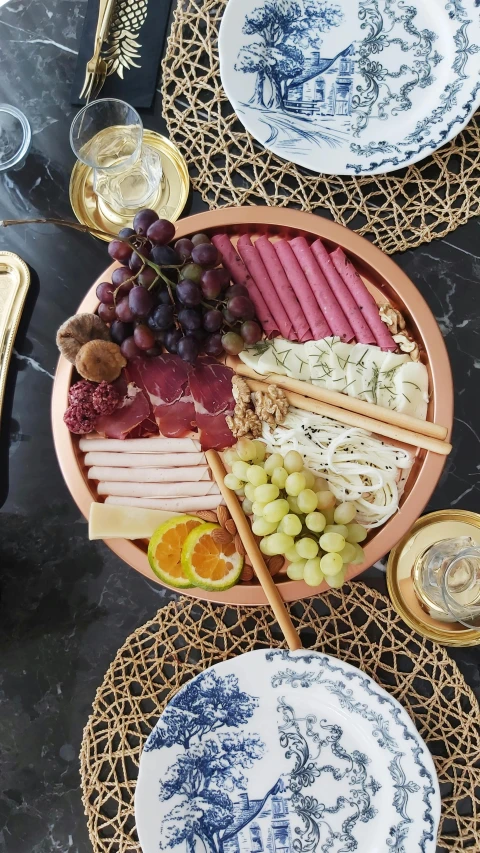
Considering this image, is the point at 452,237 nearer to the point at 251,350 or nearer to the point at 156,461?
the point at 251,350

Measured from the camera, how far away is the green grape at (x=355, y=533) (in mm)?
1310

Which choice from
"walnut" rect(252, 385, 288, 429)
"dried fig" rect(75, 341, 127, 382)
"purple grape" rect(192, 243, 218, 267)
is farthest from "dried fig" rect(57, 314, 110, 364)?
"walnut" rect(252, 385, 288, 429)

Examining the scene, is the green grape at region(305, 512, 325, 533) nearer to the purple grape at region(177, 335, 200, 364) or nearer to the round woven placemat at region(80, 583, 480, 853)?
the round woven placemat at region(80, 583, 480, 853)

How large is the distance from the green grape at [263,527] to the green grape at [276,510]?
0.01m

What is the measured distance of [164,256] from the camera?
131 cm

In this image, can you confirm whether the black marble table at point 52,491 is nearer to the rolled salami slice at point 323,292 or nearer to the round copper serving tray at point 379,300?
the round copper serving tray at point 379,300

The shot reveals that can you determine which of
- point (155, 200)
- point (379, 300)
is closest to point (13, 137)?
point (155, 200)

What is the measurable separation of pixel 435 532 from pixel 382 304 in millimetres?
511

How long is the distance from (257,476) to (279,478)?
44 mm

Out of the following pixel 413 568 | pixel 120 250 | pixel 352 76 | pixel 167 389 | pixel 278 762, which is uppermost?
pixel 352 76

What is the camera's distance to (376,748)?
1325 mm

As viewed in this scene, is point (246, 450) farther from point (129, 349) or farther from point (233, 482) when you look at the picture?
point (129, 349)

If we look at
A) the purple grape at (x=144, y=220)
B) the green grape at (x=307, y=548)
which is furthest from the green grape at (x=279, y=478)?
the purple grape at (x=144, y=220)

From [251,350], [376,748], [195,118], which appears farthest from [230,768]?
[195,118]
